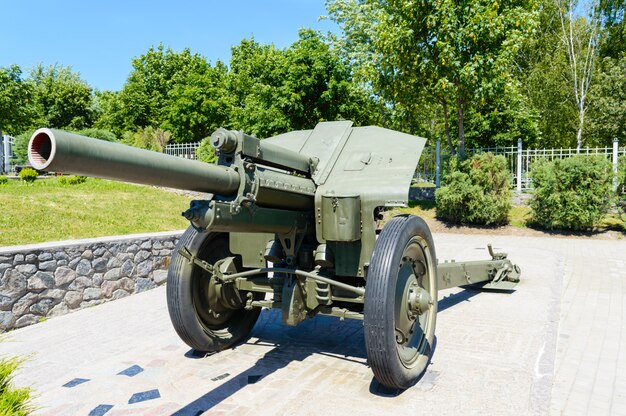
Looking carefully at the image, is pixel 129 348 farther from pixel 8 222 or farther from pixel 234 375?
pixel 8 222

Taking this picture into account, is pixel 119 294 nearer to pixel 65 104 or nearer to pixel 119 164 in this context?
pixel 119 164

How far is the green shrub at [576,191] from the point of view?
13.4m

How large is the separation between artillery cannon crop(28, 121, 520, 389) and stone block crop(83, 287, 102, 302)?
7.92 ft

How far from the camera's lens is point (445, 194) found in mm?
15078

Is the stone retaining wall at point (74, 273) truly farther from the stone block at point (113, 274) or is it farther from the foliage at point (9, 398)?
the foliage at point (9, 398)

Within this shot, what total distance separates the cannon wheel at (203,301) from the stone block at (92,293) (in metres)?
2.41

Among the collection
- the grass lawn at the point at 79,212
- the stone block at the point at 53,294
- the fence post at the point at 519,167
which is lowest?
the stone block at the point at 53,294

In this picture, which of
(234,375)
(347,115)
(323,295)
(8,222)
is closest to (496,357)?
(323,295)

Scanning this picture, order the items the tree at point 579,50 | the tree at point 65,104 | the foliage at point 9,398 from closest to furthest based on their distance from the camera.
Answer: the foliage at point 9,398, the tree at point 579,50, the tree at point 65,104

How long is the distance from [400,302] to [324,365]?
98 centimetres

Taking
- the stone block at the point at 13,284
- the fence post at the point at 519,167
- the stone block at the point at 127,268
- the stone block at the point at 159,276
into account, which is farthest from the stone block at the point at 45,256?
the fence post at the point at 519,167

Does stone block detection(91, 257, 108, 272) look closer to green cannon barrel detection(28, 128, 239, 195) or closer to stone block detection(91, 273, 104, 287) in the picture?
stone block detection(91, 273, 104, 287)

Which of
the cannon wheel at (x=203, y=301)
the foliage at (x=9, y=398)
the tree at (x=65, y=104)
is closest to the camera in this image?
the foliage at (x=9, y=398)

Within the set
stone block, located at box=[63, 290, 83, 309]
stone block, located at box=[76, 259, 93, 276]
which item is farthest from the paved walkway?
stone block, located at box=[76, 259, 93, 276]
